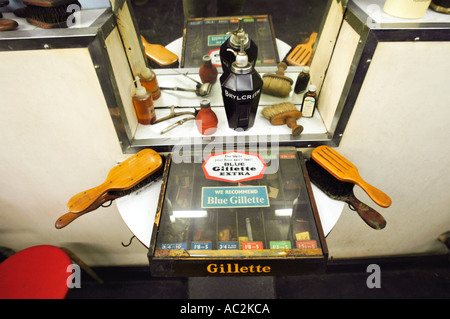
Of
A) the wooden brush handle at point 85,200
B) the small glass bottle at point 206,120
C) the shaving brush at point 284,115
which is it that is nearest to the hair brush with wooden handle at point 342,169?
the shaving brush at point 284,115

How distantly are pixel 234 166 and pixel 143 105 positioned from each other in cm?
44

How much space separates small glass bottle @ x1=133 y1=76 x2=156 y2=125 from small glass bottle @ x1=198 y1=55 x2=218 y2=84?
0.98 feet

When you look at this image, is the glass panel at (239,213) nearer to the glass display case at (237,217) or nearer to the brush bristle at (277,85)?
the glass display case at (237,217)

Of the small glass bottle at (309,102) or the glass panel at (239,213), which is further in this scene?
the small glass bottle at (309,102)

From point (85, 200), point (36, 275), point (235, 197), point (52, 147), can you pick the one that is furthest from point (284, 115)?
point (36, 275)

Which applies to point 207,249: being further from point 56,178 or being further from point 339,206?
point 56,178

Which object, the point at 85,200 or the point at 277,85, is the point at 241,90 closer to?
the point at 277,85

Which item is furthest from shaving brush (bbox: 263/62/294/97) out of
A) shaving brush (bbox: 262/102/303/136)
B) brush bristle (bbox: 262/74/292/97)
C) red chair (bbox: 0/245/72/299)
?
red chair (bbox: 0/245/72/299)

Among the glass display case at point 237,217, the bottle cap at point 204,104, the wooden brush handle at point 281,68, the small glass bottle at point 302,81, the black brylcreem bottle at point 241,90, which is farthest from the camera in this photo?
the wooden brush handle at point 281,68

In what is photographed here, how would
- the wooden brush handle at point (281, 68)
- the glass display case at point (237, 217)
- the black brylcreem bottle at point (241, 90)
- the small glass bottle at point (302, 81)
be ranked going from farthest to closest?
the wooden brush handle at point (281, 68) → the small glass bottle at point (302, 81) → the black brylcreem bottle at point (241, 90) → the glass display case at point (237, 217)

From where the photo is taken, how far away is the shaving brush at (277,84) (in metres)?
1.27

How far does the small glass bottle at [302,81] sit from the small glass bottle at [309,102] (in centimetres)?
11

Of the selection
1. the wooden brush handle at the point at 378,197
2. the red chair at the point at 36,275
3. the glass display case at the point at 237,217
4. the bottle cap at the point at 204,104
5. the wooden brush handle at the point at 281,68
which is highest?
the bottle cap at the point at 204,104
